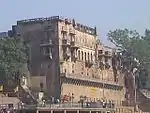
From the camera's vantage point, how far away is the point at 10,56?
7306cm

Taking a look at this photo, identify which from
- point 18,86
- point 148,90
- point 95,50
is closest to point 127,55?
point 148,90

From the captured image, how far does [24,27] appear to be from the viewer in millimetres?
79062

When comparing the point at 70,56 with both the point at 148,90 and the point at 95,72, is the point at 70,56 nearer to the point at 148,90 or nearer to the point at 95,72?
the point at 95,72

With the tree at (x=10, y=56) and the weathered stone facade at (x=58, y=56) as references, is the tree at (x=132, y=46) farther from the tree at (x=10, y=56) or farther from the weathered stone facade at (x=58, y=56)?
the tree at (x=10, y=56)

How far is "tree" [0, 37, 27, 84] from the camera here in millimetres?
71562

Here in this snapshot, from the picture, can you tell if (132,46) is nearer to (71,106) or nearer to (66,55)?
(66,55)

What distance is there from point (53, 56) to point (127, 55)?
29.7 metres

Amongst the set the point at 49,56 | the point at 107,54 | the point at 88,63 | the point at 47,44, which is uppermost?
the point at 107,54

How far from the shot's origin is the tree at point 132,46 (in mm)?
102875

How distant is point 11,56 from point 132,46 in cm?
3769

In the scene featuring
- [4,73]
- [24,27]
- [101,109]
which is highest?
[24,27]

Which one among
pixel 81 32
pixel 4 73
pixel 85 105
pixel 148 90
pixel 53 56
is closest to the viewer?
pixel 85 105

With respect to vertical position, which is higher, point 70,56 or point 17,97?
point 70,56

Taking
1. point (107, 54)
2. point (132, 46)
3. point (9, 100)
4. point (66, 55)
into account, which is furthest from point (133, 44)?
point (9, 100)
